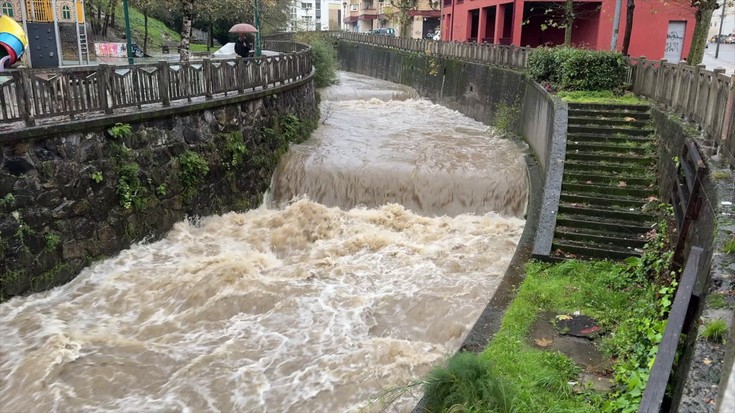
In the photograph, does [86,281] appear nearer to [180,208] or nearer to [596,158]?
[180,208]

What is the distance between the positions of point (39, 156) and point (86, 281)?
221 cm

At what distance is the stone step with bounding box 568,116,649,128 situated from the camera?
12938mm

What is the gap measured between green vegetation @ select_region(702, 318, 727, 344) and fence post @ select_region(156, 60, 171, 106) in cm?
1026

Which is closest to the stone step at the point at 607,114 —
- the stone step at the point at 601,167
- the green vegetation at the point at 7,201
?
the stone step at the point at 601,167

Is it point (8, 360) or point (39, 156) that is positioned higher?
point (39, 156)

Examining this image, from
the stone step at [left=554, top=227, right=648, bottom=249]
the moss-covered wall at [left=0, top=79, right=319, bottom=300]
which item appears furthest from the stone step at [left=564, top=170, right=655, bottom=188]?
the moss-covered wall at [left=0, top=79, right=319, bottom=300]

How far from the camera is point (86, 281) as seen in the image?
10242 millimetres

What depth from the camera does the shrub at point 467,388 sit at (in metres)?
5.37

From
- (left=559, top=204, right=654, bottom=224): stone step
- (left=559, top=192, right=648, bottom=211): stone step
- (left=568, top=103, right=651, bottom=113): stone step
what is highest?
(left=568, top=103, right=651, bottom=113): stone step

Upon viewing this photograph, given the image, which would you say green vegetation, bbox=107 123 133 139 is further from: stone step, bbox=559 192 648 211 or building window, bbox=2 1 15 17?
building window, bbox=2 1 15 17

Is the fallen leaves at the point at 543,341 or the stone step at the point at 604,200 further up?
the stone step at the point at 604,200

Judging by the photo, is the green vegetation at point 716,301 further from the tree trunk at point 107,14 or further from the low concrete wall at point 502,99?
the tree trunk at point 107,14

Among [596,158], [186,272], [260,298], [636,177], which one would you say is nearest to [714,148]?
[636,177]

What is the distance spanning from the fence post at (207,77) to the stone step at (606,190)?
25.1 ft
